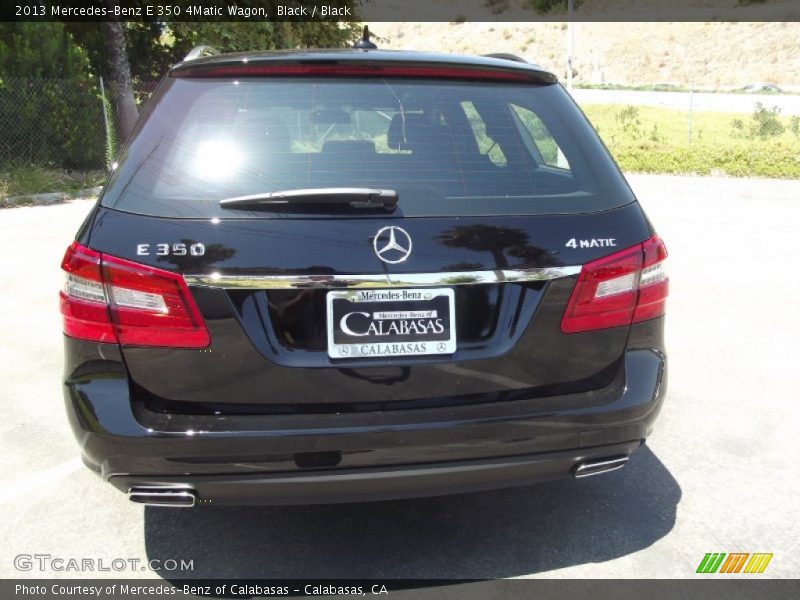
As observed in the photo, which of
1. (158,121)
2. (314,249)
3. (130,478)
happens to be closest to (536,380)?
(314,249)

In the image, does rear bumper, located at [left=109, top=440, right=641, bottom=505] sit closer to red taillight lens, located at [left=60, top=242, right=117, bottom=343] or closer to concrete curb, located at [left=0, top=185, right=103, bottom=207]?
red taillight lens, located at [left=60, top=242, right=117, bottom=343]

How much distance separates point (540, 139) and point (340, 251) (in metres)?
1.41

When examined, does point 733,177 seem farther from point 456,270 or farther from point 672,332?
point 456,270

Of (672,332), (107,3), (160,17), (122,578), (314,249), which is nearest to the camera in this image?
(314,249)

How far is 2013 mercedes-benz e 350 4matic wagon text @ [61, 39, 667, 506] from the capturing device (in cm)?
226

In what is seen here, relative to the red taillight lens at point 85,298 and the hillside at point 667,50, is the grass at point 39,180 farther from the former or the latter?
the hillside at point 667,50

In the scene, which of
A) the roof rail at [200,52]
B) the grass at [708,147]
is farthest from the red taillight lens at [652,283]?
the grass at [708,147]

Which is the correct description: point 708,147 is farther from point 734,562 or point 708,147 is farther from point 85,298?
point 85,298

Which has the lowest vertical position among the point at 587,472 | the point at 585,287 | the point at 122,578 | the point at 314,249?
the point at 122,578

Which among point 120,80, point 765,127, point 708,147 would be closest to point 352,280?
point 120,80

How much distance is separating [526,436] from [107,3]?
53.6ft

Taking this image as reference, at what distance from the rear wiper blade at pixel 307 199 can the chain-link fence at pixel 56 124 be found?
13.3 m

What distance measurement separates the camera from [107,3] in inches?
628

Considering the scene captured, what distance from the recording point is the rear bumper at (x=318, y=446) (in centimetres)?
227
